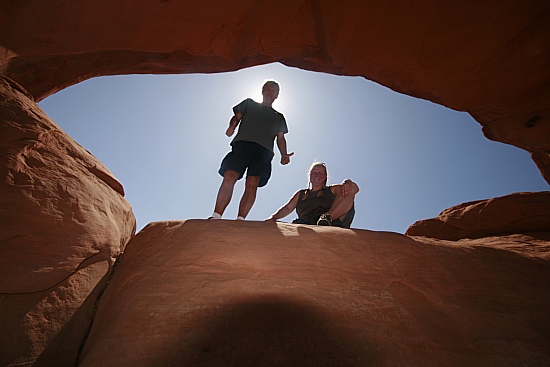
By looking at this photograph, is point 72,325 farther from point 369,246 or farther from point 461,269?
point 461,269

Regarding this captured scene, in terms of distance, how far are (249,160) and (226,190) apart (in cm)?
51

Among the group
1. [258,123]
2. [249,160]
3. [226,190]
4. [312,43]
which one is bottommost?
[226,190]

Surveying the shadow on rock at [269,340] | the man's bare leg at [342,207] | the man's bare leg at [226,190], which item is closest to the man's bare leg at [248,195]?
the man's bare leg at [226,190]

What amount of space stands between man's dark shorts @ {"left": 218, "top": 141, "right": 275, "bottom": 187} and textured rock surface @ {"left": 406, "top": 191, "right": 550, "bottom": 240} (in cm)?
288

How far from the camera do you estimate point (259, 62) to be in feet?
10.8

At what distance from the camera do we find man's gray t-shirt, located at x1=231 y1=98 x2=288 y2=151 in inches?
136

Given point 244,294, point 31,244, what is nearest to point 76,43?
point 31,244

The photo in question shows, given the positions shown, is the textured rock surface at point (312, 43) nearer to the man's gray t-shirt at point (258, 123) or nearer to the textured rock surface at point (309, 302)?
the man's gray t-shirt at point (258, 123)

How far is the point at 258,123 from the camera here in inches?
140

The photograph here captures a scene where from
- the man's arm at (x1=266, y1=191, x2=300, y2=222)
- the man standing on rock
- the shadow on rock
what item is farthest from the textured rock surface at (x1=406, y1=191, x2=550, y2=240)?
the shadow on rock

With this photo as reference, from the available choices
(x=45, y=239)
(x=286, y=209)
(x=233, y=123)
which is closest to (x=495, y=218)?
(x=286, y=209)

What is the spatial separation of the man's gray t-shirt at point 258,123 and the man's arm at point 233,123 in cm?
5

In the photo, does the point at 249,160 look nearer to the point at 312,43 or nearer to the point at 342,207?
the point at 342,207

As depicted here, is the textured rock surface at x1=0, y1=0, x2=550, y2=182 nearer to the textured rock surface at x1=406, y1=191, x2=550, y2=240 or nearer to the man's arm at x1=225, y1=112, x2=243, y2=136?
the man's arm at x1=225, y1=112, x2=243, y2=136
